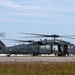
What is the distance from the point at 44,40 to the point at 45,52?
7.95 feet

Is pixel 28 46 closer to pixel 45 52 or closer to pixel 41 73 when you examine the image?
pixel 45 52

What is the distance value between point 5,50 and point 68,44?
1111 cm

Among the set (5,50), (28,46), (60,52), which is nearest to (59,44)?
(60,52)

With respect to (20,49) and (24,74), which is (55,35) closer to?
(20,49)

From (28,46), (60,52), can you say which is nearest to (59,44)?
(60,52)

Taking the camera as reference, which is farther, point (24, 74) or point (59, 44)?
point (59, 44)

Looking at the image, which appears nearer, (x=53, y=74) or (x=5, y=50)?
(x=53, y=74)

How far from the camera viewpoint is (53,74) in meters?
13.3

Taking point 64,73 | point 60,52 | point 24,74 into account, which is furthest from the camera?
point 60,52

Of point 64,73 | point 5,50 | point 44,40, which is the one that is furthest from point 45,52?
point 64,73

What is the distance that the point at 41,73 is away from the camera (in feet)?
45.1

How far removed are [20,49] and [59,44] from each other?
6934 mm

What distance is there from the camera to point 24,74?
13.0 metres

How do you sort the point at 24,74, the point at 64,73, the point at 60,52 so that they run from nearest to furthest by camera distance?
the point at 24,74, the point at 64,73, the point at 60,52
